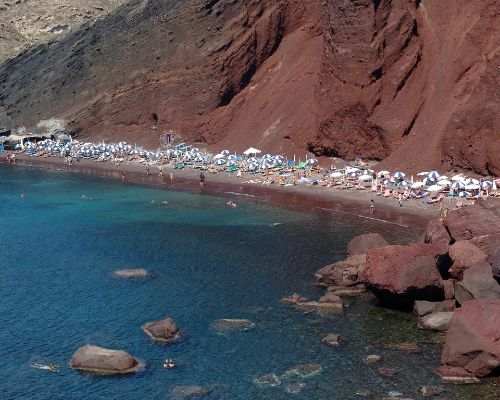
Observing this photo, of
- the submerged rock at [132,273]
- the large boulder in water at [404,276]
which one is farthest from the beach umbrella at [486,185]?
the submerged rock at [132,273]

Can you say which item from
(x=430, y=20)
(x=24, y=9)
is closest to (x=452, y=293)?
(x=430, y=20)

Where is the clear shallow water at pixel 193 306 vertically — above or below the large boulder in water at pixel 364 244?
below

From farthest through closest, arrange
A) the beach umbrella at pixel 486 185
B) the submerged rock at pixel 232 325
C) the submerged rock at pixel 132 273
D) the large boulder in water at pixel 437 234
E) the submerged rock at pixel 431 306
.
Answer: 1. the beach umbrella at pixel 486 185
2. the submerged rock at pixel 132 273
3. the large boulder in water at pixel 437 234
4. the submerged rock at pixel 431 306
5. the submerged rock at pixel 232 325

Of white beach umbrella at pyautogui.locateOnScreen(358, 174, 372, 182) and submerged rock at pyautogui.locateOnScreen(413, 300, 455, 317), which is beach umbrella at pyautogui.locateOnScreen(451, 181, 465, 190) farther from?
submerged rock at pyautogui.locateOnScreen(413, 300, 455, 317)

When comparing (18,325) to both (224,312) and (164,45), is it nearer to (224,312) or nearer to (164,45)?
(224,312)

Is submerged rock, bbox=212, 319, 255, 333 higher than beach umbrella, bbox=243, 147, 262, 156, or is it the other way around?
beach umbrella, bbox=243, 147, 262, 156

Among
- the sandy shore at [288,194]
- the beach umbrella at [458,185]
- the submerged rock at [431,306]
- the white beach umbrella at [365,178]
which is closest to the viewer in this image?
the submerged rock at [431,306]

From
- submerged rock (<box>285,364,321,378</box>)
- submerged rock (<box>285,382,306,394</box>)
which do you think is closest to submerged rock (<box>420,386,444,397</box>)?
submerged rock (<box>285,364,321,378</box>)

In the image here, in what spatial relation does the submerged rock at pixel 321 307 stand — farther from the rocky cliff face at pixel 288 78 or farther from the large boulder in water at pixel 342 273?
the rocky cliff face at pixel 288 78
